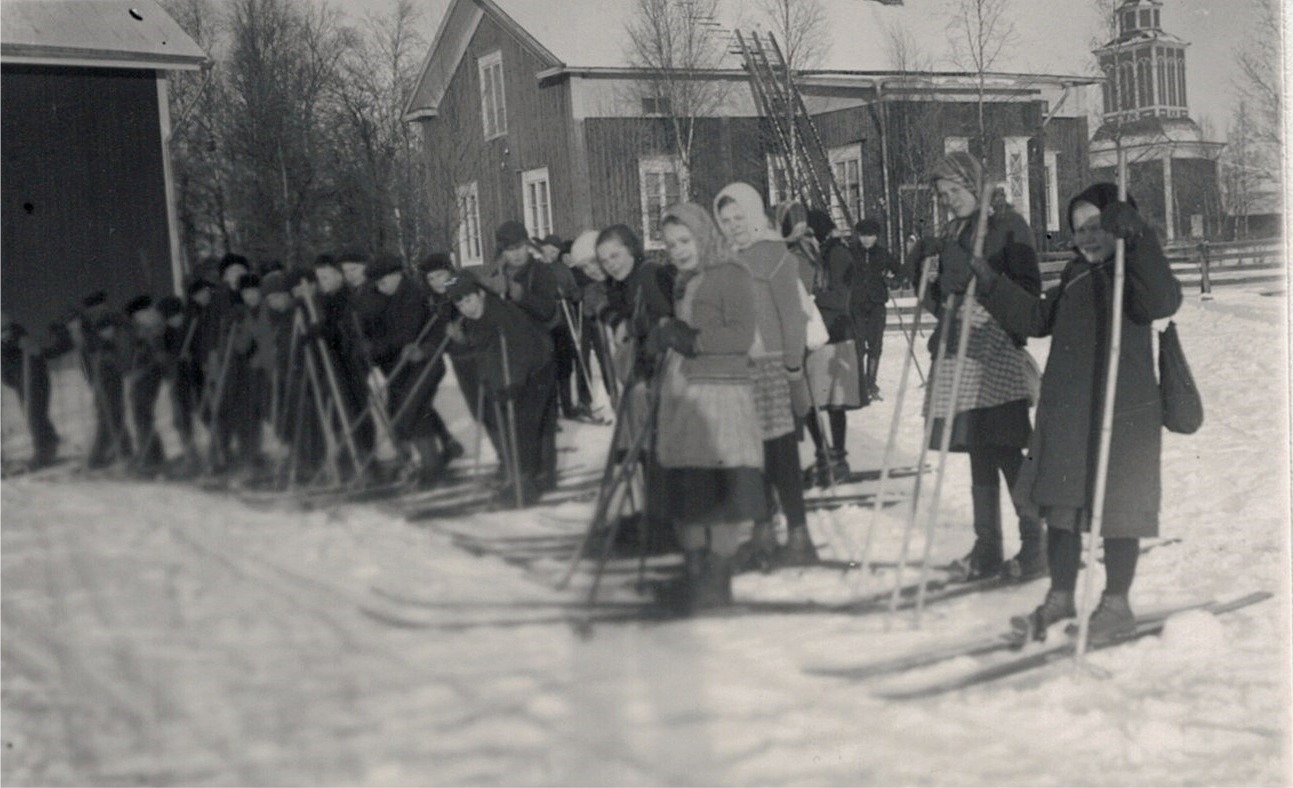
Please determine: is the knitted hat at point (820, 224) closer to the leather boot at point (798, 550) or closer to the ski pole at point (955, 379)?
the ski pole at point (955, 379)

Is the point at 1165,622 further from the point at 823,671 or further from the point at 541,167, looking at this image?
the point at 541,167

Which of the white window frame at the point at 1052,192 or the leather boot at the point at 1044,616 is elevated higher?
the white window frame at the point at 1052,192

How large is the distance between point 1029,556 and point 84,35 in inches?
127

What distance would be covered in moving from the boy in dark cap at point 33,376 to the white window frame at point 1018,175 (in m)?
2.70

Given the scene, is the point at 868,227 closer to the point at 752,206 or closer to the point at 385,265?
the point at 752,206

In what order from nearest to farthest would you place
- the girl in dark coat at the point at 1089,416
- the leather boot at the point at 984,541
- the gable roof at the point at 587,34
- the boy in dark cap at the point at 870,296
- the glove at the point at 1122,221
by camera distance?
the gable roof at the point at 587,34 → the glove at the point at 1122,221 → the boy in dark cap at the point at 870,296 → the girl in dark coat at the point at 1089,416 → the leather boot at the point at 984,541

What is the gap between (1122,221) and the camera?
3455 millimetres

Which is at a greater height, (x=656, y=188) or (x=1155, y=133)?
(x=1155, y=133)

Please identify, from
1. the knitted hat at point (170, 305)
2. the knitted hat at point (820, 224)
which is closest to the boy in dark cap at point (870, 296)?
the knitted hat at point (820, 224)

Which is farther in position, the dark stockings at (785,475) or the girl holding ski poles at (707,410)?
the dark stockings at (785,475)

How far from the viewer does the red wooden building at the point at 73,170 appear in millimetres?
3035

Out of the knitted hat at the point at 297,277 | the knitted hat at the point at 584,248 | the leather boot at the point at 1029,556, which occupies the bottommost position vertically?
the leather boot at the point at 1029,556

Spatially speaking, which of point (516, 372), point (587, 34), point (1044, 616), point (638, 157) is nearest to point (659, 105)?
point (638, 157)

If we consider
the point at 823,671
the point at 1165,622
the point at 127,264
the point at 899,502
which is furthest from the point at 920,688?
the point at 127,264
